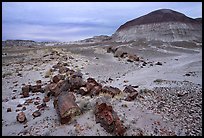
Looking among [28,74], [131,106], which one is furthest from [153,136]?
[28,74]

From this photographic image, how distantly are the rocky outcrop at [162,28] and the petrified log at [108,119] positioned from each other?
4081 cm

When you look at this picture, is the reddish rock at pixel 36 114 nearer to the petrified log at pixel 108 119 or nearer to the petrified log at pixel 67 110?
the petrified log at pixel 67 110

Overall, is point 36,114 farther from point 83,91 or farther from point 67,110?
point 83,91

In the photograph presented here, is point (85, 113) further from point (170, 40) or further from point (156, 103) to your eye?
point (170, 40)

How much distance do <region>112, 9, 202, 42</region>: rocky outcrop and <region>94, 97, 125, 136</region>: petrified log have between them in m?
40.8

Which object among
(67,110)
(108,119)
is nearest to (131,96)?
(108,119)

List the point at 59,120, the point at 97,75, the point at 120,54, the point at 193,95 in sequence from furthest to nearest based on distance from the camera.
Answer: the point at 120,54 < the point at 97,75 < the point at 193,95 < the point at 59,120

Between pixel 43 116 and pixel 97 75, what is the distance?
309 inches

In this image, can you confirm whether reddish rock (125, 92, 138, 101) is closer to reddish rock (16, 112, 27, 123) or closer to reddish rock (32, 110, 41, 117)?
reddish rock (32, 110, 41, 117)

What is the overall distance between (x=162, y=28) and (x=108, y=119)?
1817 inches

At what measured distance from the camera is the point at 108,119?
22.6ft

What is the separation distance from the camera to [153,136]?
6.44m

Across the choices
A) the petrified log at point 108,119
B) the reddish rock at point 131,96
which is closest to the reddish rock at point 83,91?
the reddish rock at point 131,96

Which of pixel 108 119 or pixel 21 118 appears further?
pixel 21 118
